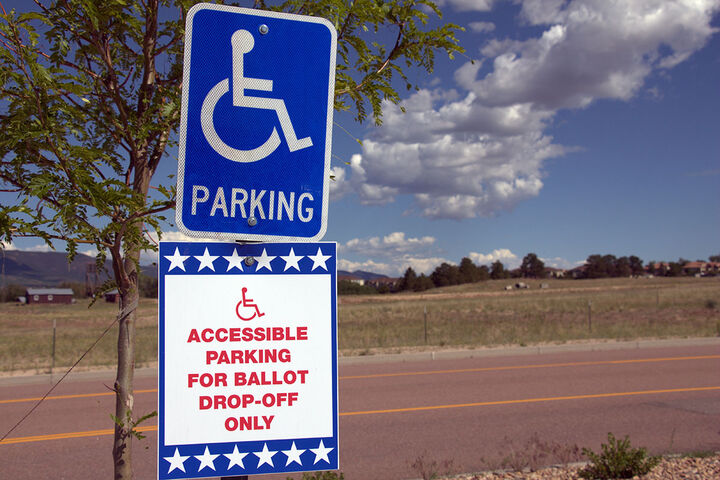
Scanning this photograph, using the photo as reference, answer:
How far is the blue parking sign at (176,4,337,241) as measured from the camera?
1699 mm

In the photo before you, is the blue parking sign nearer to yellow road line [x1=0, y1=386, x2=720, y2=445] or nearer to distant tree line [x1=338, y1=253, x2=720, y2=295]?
yellow road line [x1=0, y1=386, x2=720, y2=445]

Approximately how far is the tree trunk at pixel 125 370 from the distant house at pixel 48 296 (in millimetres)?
94507

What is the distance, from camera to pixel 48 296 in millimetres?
88250

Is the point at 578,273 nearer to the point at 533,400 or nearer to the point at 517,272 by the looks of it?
the point at 517,272

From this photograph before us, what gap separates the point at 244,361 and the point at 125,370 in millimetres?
1058

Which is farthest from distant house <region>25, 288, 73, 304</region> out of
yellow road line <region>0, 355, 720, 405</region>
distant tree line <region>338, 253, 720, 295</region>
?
yellow road line <region>0, 355, 720, 405</region>

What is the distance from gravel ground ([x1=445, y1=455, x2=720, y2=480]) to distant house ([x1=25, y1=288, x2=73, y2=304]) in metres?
93.1

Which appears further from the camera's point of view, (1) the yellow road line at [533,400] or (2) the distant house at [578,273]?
(2) the distant house at [578,273]

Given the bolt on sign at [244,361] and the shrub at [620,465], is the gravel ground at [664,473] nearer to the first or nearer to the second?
the shrub at [620,465]

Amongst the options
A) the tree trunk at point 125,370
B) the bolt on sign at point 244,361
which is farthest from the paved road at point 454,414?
the bolt on sign at point 244,361

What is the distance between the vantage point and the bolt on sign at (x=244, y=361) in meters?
1.64

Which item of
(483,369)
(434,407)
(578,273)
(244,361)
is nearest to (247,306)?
(244,361)

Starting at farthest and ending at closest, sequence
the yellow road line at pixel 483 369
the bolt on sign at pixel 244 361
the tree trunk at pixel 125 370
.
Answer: the yellow road line at pixel 483 369 < the tree trunk at pixel 125 370 < the bolt on sign at pixel 244 361

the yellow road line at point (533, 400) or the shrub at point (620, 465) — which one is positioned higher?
the shrub at point (620, 465)
